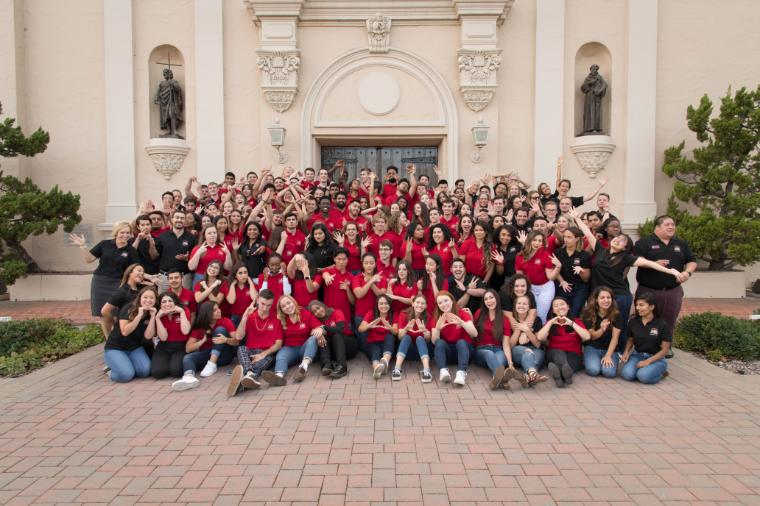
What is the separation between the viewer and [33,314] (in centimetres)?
976

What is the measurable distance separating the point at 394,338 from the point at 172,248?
349cm

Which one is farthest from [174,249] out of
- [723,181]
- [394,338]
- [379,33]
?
[723,181]

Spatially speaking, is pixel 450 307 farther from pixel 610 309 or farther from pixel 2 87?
pixel 2 87

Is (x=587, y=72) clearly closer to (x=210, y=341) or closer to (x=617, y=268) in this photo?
(x=617, y=268)

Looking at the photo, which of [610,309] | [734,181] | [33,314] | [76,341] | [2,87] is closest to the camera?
[610,309]

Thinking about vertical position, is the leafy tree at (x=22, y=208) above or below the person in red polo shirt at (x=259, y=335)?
above

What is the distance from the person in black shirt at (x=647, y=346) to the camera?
5.66 m

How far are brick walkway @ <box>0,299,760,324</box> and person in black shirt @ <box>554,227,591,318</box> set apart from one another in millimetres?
4398

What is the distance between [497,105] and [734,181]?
5211mm

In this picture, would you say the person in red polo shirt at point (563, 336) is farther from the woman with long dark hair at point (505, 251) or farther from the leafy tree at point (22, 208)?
the leafy tree at point (22, 208)

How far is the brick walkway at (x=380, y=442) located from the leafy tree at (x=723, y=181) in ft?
17.4

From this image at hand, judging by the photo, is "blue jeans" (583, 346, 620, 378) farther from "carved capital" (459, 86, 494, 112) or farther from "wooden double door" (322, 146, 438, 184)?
"wooden double door" (322, 146, 438, 184)

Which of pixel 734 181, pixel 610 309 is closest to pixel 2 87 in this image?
pixel 610 309

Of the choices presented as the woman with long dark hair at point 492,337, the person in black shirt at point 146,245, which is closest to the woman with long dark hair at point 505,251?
the woman with long dark hair at point 492,337
